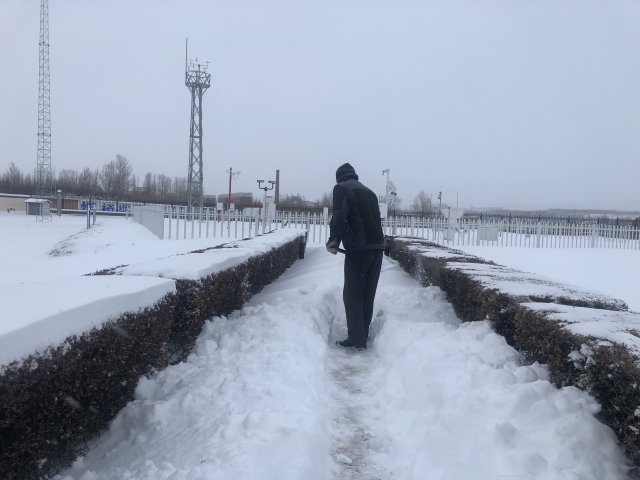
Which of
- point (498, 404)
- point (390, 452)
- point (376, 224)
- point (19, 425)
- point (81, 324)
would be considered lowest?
point (390, 452)

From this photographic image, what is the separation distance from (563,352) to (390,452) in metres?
1.15

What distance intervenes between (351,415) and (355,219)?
2185 millimetres

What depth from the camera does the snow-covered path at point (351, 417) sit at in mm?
2455

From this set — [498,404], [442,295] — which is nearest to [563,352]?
[498,404]

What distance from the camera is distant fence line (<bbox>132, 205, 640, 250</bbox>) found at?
19.2 metres

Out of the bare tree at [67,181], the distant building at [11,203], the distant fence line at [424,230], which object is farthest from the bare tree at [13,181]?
the distant fence line at [424,230]

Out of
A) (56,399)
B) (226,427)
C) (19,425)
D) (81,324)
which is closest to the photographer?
(19,425)

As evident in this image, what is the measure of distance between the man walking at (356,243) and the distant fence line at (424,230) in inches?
469

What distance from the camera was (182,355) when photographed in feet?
13.0

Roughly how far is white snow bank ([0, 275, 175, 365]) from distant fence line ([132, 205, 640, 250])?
13.7 metres

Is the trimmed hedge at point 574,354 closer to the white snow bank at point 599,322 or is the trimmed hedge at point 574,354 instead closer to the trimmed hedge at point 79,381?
the white snow bank at point 599,322

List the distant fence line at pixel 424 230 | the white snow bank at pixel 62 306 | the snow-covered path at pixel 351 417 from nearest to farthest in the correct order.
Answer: the white snow bank at pixel 62 306 < the snow-covered path at pixel 351 417 < the distant fence line at pixel 424 230

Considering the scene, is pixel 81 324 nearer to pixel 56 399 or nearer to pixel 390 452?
pixel 56 399

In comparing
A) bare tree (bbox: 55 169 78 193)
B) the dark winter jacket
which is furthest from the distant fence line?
bare tree (bbox: 55 169 78 193)
